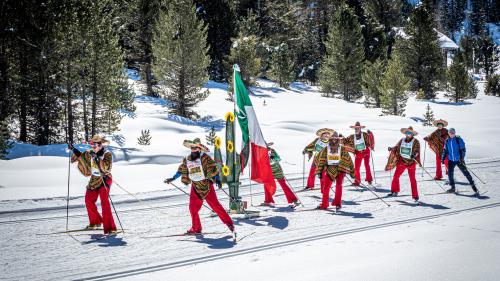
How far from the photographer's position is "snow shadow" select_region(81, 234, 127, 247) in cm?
690

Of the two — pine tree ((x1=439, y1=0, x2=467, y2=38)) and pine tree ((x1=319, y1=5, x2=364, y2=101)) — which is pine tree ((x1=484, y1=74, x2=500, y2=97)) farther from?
pine tree ((x1=439, y1=0, x2=467, y2=38))

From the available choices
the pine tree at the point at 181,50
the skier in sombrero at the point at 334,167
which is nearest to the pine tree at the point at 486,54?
the pine tree at the point at 181,50

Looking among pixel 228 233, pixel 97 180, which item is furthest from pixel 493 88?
pixel 97 180

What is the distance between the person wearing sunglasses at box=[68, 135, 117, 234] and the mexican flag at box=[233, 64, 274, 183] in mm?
2751

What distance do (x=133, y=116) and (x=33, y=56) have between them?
306 inches

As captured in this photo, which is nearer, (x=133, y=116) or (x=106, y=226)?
(x=106, y=226)

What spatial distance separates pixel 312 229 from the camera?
301 inches

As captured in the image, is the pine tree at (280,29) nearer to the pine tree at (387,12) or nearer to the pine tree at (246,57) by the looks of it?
the pine tree at (246,57)

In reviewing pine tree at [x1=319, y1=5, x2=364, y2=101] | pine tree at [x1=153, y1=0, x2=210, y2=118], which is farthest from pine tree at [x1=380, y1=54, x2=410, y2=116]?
pine tree at [x1=153, y1=0, x2=210, y2=118]

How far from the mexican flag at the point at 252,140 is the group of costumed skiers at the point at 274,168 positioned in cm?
36

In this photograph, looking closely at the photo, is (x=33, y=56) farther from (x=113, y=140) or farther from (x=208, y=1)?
(x=208, y=1)

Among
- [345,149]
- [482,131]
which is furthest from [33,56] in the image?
[482,131]

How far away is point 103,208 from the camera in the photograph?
742 cm

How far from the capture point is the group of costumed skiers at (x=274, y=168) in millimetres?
7391
